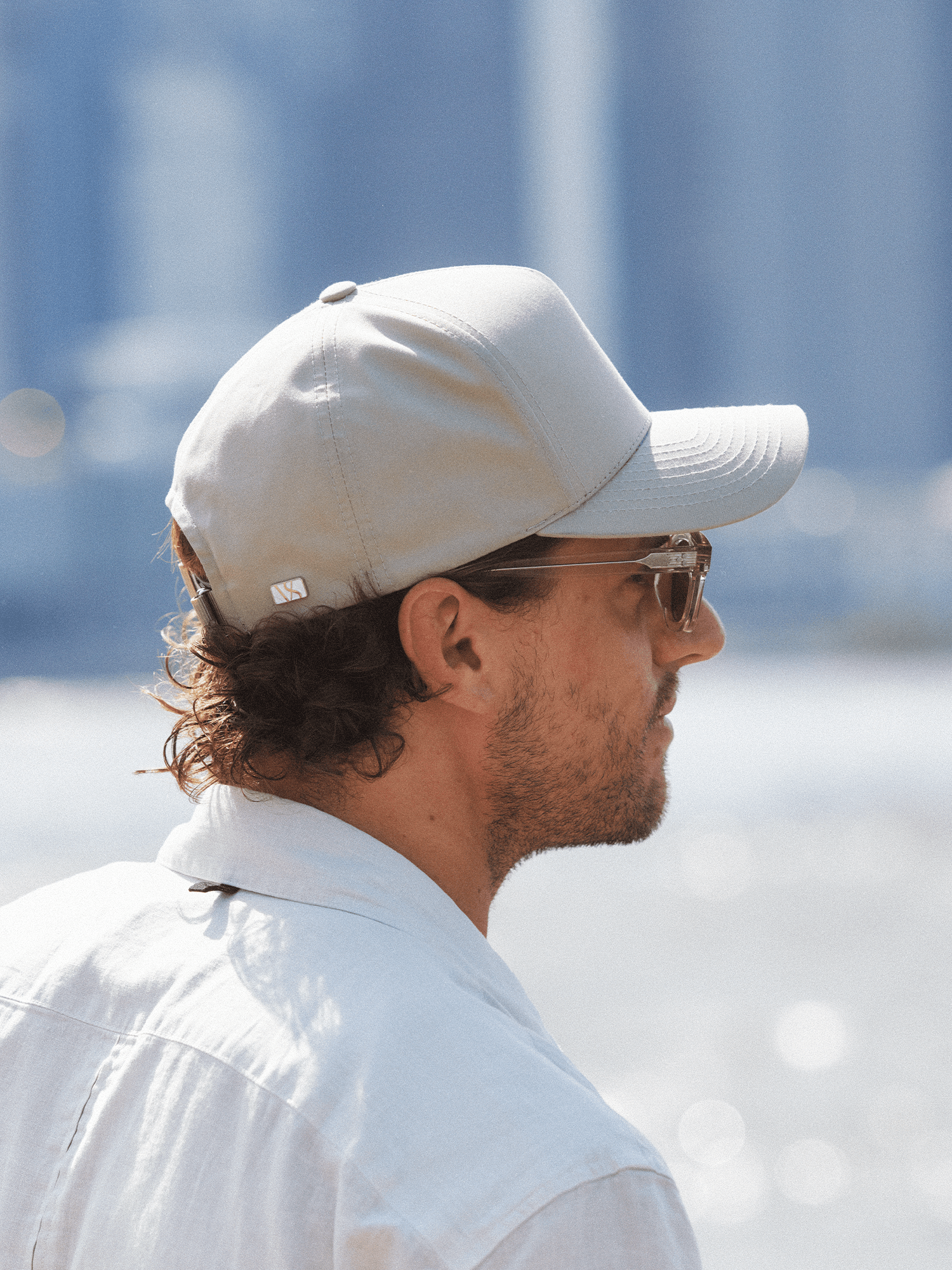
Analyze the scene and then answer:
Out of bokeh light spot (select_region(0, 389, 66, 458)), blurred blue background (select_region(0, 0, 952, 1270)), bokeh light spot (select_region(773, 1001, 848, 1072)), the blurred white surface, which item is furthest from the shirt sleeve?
bokeh light spot (select_region(0, 389, 66, 458))

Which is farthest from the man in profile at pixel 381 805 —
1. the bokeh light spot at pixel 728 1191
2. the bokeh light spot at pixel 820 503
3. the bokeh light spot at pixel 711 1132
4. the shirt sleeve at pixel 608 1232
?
the bokeh light spot at pixel 820 503

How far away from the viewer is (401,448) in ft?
2.61

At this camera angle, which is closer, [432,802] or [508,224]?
[432,802]

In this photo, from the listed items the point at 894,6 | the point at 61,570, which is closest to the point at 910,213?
the point at 894,6

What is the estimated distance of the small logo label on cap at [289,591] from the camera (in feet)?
2.72

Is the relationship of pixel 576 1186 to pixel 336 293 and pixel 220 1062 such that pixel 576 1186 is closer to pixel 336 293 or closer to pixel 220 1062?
pixel 220 1062

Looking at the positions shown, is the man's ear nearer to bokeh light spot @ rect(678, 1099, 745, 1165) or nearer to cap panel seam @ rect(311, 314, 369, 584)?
cap panel seam @ rect(311, 314, 369, 584)

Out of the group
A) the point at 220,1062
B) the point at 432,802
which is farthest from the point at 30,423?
the point at 220,1062

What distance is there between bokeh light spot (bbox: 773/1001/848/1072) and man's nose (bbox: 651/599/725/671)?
2.84m

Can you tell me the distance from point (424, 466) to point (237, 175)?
Answer: 408 cm

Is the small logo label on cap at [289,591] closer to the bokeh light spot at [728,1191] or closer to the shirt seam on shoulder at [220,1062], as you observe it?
the shirt seam on shoulder at [220,1062]

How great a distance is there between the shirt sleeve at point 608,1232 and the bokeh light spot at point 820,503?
4.23m

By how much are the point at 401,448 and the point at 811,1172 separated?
9.20ft

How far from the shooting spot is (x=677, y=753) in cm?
478
